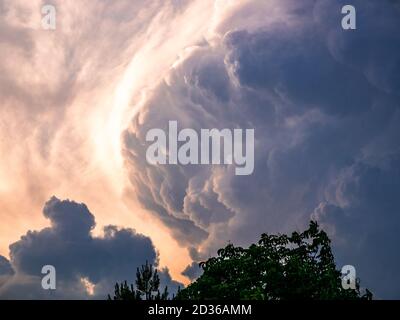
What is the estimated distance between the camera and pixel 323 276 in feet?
91.2

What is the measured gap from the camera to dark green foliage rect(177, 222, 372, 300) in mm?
27094

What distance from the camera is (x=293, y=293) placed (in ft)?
89.1

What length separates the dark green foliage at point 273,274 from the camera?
27.1m

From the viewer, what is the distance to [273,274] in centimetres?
2777

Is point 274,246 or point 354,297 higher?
point 274,246
